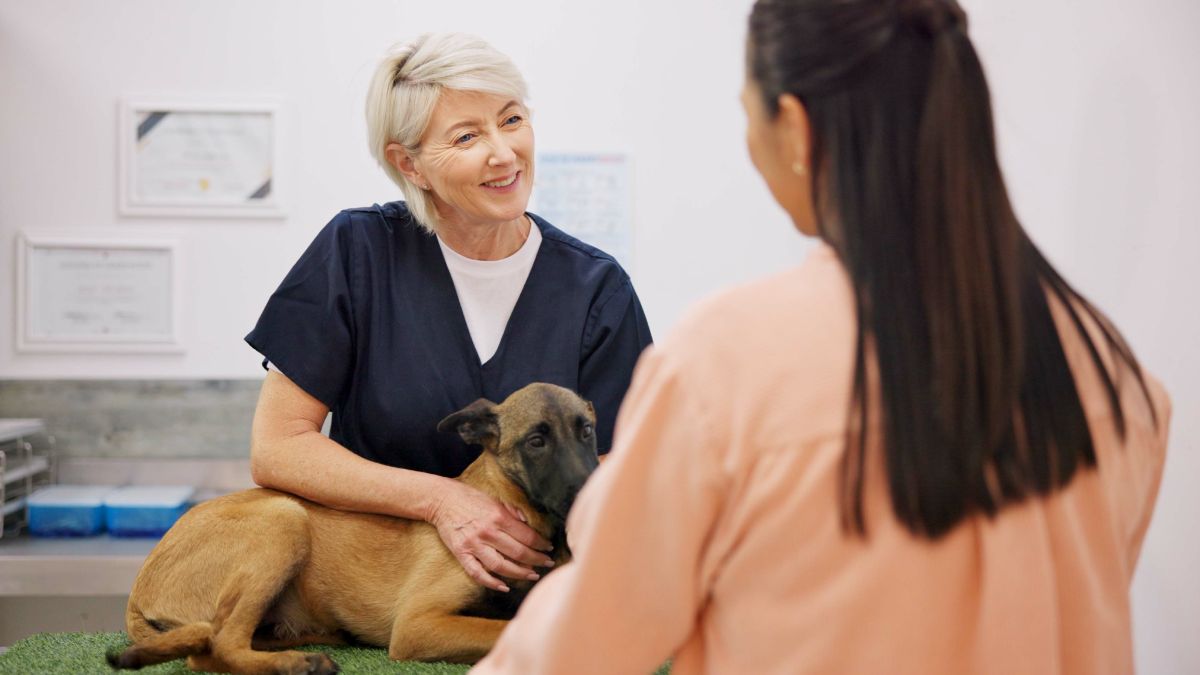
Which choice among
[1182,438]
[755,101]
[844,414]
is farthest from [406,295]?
[1182,438]

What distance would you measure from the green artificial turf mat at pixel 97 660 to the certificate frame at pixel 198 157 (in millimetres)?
1914

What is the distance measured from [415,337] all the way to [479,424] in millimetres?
212

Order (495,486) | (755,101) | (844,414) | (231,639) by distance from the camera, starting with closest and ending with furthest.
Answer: (844,414)
(755,101)
(231,639)
(495,486)

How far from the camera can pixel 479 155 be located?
5.79 feet

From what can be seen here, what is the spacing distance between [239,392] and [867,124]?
119 inches

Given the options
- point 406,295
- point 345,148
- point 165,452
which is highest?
point 345,148

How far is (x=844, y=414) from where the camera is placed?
0.69m

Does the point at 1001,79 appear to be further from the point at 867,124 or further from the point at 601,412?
the point at 867,124

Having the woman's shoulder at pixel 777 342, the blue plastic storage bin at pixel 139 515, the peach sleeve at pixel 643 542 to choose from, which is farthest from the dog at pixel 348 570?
the blue plastic storage bin at pixel 139 515

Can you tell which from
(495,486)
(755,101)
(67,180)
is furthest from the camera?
(67,180)

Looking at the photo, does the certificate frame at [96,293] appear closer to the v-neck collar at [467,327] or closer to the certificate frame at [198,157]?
the certificate frame at [198,157]

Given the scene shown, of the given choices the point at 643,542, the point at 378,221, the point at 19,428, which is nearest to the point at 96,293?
the point at 19,428

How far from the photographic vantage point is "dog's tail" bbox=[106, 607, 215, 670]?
4.68 ft

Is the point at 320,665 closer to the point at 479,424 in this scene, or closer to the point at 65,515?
the point at 479,424
